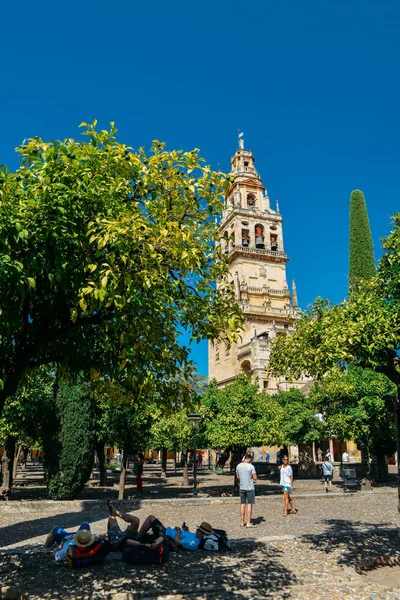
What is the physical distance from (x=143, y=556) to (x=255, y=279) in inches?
1678

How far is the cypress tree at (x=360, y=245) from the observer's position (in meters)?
41.8

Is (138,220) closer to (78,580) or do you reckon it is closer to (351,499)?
(78,580)

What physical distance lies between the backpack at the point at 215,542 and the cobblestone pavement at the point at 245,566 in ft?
0.78

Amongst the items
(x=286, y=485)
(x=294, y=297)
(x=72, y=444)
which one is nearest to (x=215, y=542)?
(x=286, y=485)

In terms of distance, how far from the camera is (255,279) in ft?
Answer: 163

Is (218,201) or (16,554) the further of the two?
(16,554)

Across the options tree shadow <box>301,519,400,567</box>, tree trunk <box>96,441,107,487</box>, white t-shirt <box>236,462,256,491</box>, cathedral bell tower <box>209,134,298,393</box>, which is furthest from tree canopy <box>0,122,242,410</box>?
cathedral bell tower <box>209,134,298,393</box>

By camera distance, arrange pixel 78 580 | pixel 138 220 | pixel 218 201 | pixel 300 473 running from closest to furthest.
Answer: pixel 138 220 → pixel 218 201 → pixel 78 580 → pixel 300 473

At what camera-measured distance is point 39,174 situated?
5668 mm

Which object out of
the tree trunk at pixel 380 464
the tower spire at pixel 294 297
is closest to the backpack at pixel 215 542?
the tree trunk at pixel 380 464

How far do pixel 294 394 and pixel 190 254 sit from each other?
25294 millimetres

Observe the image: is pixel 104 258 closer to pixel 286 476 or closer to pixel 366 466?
pixel 286 476

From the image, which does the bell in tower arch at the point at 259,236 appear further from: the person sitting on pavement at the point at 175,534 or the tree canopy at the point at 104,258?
the tree canopy at the point at 104,258

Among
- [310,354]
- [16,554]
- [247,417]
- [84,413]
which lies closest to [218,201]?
[310,354]
